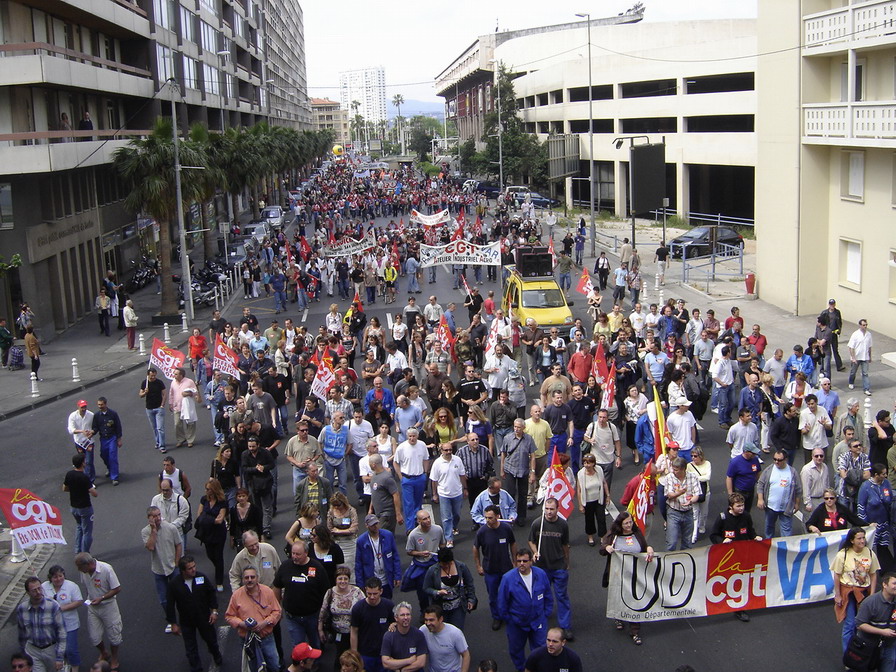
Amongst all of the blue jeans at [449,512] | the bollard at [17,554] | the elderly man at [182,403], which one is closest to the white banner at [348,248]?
the elderly man at [182,403]

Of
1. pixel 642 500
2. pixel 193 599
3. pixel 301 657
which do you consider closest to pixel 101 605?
pixel 193 599

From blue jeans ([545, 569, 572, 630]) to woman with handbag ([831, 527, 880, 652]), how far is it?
259cm

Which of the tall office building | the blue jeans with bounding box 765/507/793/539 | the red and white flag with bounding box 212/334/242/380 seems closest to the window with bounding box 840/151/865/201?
the blue jeans with bounding box 765/507/793/539

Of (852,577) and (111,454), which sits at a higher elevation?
(852,577)

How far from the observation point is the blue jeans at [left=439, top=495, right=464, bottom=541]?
11.9 metres

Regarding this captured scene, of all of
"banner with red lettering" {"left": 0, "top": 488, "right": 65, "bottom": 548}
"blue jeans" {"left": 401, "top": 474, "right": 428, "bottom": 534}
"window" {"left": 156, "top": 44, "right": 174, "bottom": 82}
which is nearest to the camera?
"banner with red lettering" {"left": 0, "top": 488, "right": 65, "bottom": 548}

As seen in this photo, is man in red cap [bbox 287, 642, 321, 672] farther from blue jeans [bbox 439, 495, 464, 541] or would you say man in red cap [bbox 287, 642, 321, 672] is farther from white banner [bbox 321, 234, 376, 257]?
white banner [bbox 321, 234, 376, 257]

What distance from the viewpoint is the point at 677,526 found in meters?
11.1

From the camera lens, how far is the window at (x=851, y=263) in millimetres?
26406

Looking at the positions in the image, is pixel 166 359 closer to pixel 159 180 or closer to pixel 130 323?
pixel 130 323

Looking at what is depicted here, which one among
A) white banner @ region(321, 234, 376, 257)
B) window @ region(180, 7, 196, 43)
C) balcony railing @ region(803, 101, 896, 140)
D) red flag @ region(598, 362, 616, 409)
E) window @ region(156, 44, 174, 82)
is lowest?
red flag @ region(598, 362, 616, 409)

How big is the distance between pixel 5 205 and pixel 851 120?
935 inches

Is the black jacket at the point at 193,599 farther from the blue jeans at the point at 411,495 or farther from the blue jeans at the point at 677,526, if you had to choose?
the blue jeans at the point at 677,526

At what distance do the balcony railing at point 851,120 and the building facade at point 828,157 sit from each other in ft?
0.09
